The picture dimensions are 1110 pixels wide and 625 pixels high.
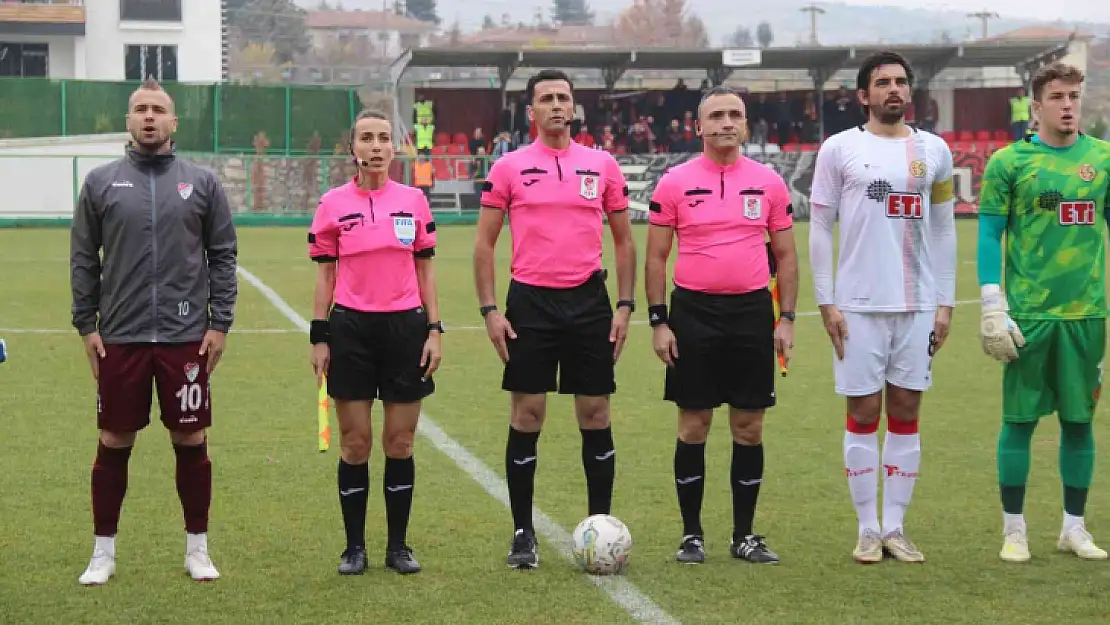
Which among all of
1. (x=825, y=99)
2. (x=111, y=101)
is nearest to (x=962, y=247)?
(x=825, y=99)

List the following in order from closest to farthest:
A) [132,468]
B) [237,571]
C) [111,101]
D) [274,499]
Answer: [237,571], [274,499], [132,468], [111,101]

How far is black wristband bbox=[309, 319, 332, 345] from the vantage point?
6172mm

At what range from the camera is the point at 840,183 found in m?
6.39

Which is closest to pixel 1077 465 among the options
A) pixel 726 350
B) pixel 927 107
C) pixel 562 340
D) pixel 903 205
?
pixel 903 205

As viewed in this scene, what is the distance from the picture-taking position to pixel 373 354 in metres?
6.19

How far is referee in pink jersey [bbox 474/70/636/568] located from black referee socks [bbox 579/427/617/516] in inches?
0.7

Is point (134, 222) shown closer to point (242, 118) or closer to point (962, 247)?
point (962, 247)

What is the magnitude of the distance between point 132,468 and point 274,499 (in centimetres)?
115

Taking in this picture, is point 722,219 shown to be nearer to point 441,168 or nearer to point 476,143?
point 441,168

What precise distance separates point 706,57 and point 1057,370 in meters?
37.8

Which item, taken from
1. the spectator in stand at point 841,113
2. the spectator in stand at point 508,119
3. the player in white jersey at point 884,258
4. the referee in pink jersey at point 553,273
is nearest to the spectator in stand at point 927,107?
the spectator in stand at point 841,113

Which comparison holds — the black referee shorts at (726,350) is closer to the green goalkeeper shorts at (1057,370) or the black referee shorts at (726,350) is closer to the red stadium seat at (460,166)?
the green goalkeeper shorts at (1057,370)

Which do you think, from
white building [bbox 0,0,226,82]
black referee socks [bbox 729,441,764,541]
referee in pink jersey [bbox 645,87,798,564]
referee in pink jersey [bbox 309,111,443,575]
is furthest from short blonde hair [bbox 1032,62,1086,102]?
white building [bbox 0,0,226,82]

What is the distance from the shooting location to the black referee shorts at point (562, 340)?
249 inches
